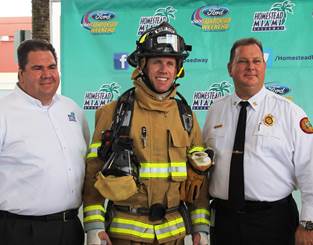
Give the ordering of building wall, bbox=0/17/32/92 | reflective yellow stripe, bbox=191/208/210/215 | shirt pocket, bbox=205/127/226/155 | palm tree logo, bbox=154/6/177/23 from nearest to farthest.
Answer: reflective yellow stripe, bbox=191/208/210/215
shirt pocket, bbox=205/127/226/155
palm tree logo, bbox=154/6/177/23
building wall, bbox=0/17/32/92

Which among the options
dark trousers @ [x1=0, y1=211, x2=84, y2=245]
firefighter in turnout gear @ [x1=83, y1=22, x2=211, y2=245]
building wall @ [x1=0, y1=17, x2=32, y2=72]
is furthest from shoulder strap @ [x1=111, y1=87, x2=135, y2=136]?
building wall @ [x1=0, y1=17, x2=32, y2=72]

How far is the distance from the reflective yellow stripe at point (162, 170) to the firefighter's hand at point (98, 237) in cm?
48

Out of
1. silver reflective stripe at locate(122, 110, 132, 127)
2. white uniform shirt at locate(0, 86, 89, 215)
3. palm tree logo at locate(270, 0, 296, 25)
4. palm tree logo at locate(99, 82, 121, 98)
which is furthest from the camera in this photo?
palm tree logo at locate(99, 82, 121, 98)

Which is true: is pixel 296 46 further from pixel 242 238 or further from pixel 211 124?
pixel 242 238

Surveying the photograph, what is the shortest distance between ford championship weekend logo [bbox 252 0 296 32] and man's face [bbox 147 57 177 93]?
245 centimetres

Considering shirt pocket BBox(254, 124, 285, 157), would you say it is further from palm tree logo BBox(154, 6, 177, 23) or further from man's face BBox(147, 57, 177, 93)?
palm tree logo BBox(154, 6, 177, 23)

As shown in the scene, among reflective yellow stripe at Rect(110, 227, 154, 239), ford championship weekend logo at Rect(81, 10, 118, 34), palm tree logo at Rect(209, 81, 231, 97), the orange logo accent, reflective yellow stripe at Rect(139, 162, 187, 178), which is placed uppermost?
ford championship weekend logo at Rect(81, 10, 118, 34)

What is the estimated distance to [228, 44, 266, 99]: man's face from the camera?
3.32 meters

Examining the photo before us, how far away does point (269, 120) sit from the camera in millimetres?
3311

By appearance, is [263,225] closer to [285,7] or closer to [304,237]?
[304,237]

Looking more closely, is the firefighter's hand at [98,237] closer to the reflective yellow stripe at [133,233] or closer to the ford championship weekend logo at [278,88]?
the reflective yellow stripe at [133,233]

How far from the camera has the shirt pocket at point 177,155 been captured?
306 cm

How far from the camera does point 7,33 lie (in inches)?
694

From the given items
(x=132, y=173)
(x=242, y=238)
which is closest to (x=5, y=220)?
(x=132, y=173)
